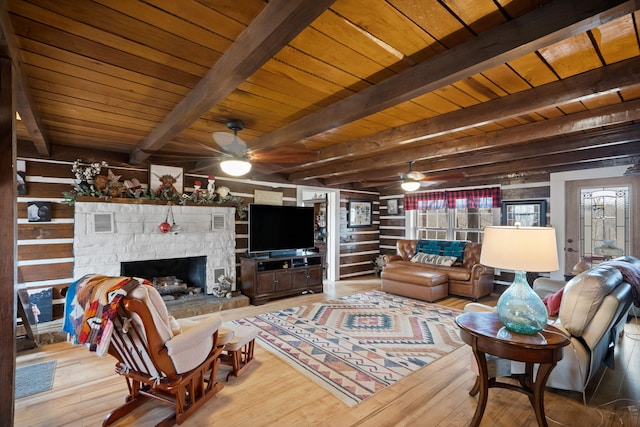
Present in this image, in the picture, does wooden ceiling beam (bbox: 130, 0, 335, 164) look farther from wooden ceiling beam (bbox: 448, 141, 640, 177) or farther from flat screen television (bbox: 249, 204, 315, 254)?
wooden ceiling beam (bbox: 448, 141, 640, 177)

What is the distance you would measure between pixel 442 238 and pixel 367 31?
19.4ft

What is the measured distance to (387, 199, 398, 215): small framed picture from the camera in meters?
7.52

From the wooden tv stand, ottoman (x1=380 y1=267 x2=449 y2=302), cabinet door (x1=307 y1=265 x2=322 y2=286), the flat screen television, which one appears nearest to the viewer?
the wooden tv stand

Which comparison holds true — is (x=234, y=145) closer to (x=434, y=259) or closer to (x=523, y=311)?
(x=523, y=311)

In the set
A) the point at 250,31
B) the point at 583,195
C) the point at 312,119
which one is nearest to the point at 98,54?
the point at 250,31

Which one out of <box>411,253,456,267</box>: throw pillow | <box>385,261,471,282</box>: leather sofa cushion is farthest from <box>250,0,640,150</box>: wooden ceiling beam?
<box>411,253,456,267</box>: throw pillow

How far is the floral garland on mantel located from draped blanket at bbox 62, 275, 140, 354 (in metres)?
2.40

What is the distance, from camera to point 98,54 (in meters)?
1.80

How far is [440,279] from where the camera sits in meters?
5.18

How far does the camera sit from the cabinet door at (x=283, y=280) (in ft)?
16.9

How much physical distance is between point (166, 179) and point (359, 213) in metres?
4.47

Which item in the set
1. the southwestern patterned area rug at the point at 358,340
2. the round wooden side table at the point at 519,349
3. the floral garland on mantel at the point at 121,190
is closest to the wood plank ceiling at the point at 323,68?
the floral garland on mantel at the point at 121,190

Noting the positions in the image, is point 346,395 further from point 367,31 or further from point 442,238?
point 442,238

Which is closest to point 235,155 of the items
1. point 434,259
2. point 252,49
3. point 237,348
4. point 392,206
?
point 252,49
